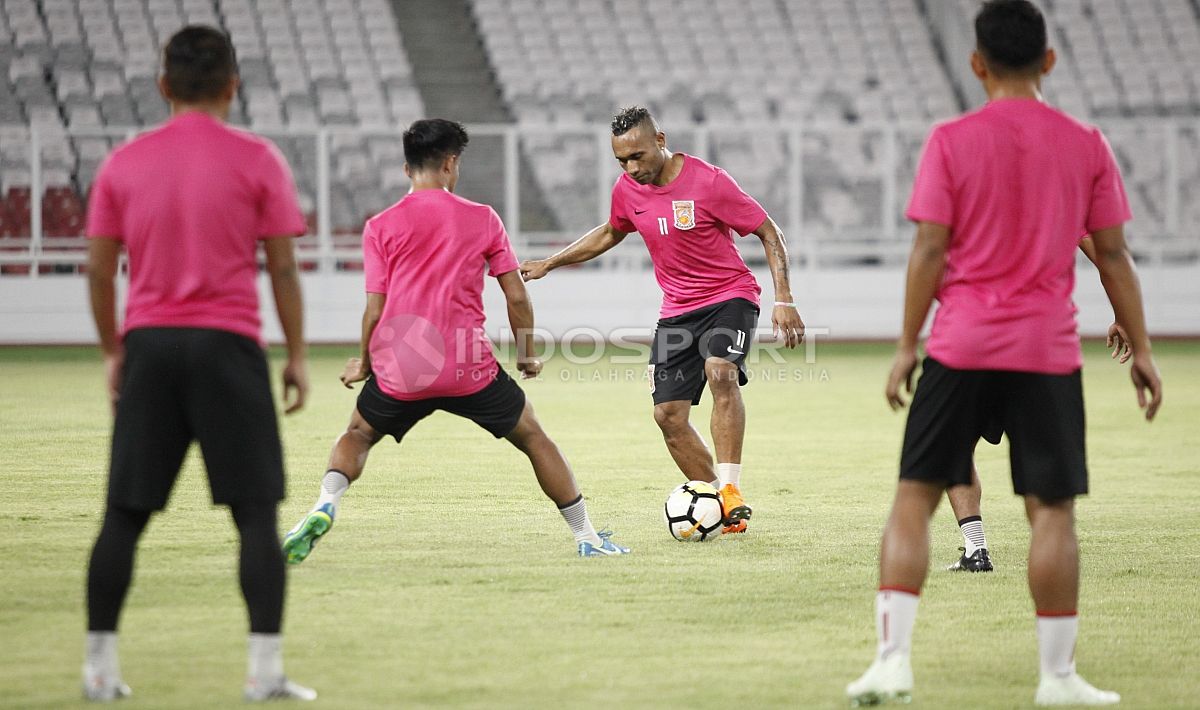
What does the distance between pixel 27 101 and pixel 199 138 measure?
19970 millimetres

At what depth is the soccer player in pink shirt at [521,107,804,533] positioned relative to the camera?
7.77 metres

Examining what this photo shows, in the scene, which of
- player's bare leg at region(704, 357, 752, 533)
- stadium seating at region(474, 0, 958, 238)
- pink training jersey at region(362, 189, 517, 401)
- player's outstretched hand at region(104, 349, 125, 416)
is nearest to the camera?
player's outstretched hand at region(104, 349, 125, 416)

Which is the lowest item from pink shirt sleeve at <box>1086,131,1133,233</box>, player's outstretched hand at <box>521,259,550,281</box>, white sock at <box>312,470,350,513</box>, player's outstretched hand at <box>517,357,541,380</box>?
white sock at <box>312,470,350,513</box>

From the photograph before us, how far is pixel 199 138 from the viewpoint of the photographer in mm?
4297

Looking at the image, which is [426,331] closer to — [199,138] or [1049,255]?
Result: [199,138]

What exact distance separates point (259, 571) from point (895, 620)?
71.0 inches

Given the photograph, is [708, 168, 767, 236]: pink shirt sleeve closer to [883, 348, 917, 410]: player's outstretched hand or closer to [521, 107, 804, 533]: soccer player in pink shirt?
[521, 107, 804, 533]: soccer player in pink shirt

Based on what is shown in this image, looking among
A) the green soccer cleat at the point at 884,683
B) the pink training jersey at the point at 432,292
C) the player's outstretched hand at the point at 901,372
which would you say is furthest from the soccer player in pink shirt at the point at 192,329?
the pink training jersey at the point at 432,292

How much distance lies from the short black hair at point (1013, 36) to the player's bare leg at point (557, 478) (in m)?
2.78

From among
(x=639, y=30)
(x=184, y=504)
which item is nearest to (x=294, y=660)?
(x=184, y=504)

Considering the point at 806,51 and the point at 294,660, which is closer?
the point at 294,660

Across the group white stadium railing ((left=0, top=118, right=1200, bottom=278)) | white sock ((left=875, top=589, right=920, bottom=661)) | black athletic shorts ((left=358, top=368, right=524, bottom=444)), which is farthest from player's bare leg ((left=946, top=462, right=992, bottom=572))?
white stadium railing ((left=0, top=118, right=1200, bottom=278))

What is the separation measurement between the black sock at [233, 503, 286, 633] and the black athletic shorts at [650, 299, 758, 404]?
12.2 ft

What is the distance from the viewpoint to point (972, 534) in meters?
6.68
